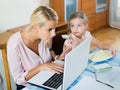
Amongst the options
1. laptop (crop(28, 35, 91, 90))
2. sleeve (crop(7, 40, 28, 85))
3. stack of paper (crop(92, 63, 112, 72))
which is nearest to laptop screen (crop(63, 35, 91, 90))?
laptop (crop(28, 35, 91, 90))

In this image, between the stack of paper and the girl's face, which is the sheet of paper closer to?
the stack of paper

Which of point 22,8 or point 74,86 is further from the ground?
point 22,8

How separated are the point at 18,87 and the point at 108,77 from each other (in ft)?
2.20

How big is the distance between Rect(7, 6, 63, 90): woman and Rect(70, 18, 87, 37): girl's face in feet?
1.30

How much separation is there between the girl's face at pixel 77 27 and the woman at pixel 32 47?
1.30ft

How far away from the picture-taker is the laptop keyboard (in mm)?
1169

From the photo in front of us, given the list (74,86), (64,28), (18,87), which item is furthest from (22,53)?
(64,28)

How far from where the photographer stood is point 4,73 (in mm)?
2238

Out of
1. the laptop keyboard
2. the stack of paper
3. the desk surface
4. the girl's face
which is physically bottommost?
the desk surface

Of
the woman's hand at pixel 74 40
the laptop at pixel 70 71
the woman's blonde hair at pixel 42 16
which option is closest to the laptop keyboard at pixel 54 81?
the laptop at pixel 70 71

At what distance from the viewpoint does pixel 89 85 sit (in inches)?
A: 47.8

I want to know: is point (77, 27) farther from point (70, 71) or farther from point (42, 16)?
point (70, 71)

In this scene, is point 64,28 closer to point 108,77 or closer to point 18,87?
point 18,87

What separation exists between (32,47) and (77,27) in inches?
19.6
